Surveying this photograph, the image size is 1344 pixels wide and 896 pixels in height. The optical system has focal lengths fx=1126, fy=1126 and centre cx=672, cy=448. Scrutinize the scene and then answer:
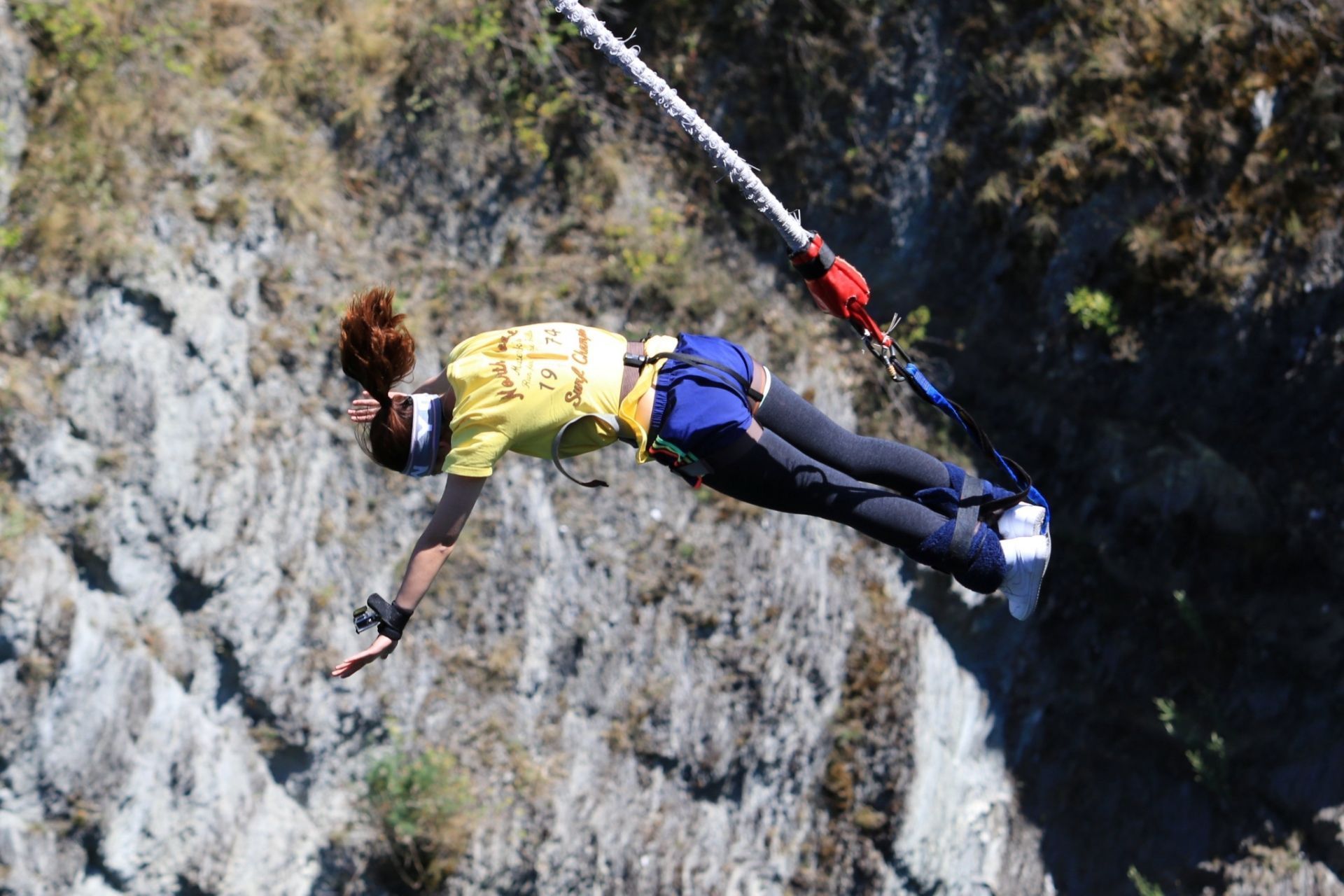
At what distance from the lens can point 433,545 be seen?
3.64 meters

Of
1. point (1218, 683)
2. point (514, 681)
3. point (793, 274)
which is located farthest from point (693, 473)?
point (1218, 683)

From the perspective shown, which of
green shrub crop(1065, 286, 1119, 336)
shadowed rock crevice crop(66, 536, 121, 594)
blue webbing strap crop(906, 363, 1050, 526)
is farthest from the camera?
green shrub crop(1065, 286, 1119, 336)

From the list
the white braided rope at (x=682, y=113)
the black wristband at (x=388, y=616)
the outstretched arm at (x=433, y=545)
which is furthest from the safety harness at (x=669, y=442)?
the black wristband at (x=388, y=616)

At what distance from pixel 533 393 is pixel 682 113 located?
106 cm

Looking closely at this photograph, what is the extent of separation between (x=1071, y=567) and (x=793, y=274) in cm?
310

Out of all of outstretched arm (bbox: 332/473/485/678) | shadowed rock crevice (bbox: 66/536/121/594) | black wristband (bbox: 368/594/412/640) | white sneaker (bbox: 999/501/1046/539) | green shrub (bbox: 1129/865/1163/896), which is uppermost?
green shrub (bbox: 1129/865/1163/896)

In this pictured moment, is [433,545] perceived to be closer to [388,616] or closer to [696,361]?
[388,616]

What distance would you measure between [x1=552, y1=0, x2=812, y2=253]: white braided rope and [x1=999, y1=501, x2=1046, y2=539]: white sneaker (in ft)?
4.13

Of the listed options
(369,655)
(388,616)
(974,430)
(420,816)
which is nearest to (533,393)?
(388,616)

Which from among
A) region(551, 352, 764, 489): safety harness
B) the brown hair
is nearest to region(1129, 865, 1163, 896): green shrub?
region(551, 352, 764, 489): safety harness

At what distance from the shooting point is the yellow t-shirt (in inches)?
141

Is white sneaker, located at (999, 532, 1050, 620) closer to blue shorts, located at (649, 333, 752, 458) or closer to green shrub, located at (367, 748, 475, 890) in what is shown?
blue shorts, located at (649, 333, 752, 458)

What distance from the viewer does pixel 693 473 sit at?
3959mm

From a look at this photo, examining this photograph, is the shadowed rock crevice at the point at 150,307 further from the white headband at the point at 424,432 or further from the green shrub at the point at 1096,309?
the green shrub at the point at 1096,309
